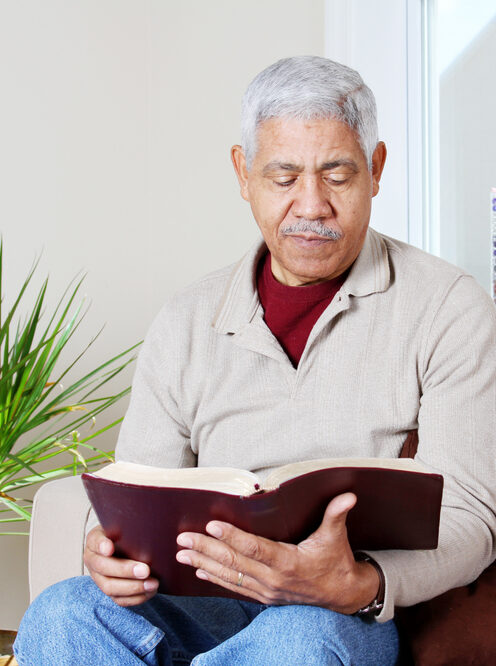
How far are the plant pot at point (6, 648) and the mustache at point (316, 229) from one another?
1298 millimetres

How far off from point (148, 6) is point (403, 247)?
77.0 inches

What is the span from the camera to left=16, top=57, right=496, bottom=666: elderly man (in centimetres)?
104

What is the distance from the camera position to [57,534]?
61.2 inches

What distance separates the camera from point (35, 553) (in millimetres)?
1588

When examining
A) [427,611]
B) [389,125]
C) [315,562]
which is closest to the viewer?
[315,562]

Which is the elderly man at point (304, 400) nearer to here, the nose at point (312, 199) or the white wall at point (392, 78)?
the nose at point (312, 199)

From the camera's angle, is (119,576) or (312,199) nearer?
(119,576)

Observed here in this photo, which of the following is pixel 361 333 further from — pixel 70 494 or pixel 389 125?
pixel 389 125

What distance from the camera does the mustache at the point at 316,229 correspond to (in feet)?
4.46

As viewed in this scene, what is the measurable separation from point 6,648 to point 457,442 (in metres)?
1.37

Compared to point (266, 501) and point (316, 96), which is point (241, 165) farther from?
point (266, 501)

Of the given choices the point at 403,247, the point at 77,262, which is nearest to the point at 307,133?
the point at 403,247

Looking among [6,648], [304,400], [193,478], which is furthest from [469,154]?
[6,648]

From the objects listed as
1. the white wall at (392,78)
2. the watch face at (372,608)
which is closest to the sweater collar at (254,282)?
the watch face at (372,608)
